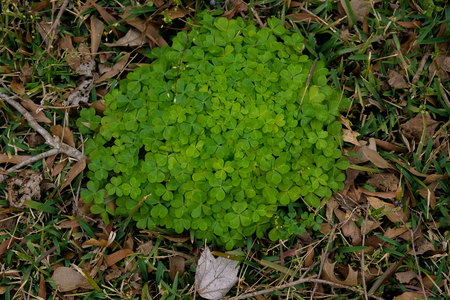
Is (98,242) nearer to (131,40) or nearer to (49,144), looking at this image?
(49,144)

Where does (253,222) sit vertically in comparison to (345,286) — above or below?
above

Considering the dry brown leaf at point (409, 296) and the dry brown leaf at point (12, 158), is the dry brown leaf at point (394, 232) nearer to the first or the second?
the dry brown leaf at point (409, 296)

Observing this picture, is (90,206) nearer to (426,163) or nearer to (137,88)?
(137,88)

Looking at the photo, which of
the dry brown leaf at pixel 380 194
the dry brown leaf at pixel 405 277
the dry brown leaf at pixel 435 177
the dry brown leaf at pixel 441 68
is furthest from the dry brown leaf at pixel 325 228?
the dry brown leaf at pixel 441 68

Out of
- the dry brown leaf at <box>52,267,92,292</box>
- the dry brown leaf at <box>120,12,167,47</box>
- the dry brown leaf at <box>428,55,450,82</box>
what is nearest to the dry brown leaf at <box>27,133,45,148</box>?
the dry brown leaf at <box>52,267,92,292</box>

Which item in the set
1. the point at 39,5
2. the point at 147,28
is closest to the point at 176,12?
the point at 147,28

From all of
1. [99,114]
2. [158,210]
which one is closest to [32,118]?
[99,114]

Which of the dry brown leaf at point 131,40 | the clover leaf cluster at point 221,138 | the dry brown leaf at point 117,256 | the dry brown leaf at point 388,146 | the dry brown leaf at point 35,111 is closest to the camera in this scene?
the clover leaf cluster at point 221,138

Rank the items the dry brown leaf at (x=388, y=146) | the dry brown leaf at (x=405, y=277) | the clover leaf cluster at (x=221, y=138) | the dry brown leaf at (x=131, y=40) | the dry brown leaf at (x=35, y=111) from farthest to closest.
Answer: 1. the dry brown leaf at (x=131, y=40)
2. the dry brown leaf at (x=35, y=111)
3. the dry brown leaf at (x=388, y=146)
4. the dry brown leaf at (x=405, y=277)
5. the clover leaf cluster at (x=221, y=138)
